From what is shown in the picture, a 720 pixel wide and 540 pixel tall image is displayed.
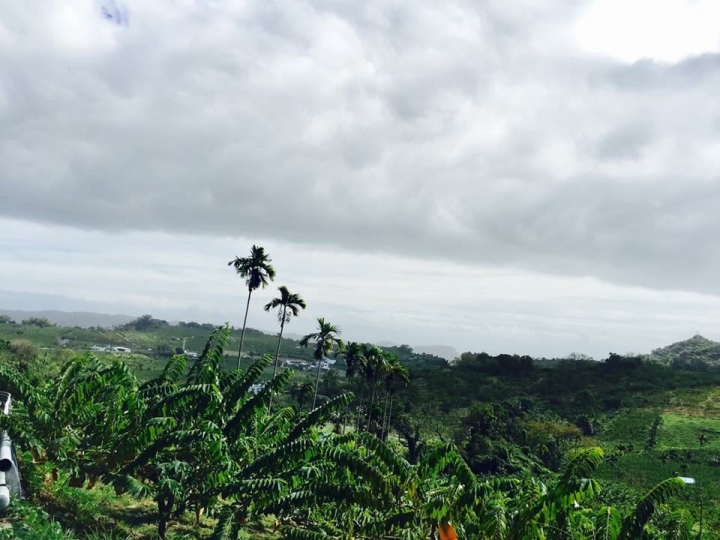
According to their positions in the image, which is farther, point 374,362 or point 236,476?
point 374,362

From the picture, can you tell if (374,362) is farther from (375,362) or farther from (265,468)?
(265,468)

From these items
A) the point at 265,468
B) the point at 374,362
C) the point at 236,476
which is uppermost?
the point at 374,362

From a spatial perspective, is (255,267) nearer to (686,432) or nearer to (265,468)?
(265,468)

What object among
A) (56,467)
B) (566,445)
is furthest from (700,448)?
(56,467)

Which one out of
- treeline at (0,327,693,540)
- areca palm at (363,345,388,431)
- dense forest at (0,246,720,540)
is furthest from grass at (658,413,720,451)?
treeline at (0,327,693,540)

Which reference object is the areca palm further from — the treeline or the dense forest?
the treeline

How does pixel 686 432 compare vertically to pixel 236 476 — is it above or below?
below

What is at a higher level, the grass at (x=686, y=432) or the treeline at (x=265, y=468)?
the treeline at (x=265, y=468)

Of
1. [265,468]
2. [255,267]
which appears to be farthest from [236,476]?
[255,267]

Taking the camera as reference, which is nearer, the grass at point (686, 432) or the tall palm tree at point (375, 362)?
the tall palm tree at point (375, 362)

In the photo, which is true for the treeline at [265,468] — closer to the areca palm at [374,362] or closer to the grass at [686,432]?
the areca palm at [374,362]

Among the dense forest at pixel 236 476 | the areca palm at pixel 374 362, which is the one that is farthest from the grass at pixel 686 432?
the dense forest at pixel 236 476

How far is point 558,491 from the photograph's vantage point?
11656mm

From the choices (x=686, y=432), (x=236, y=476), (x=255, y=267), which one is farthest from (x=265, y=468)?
(x=686, y=432)
